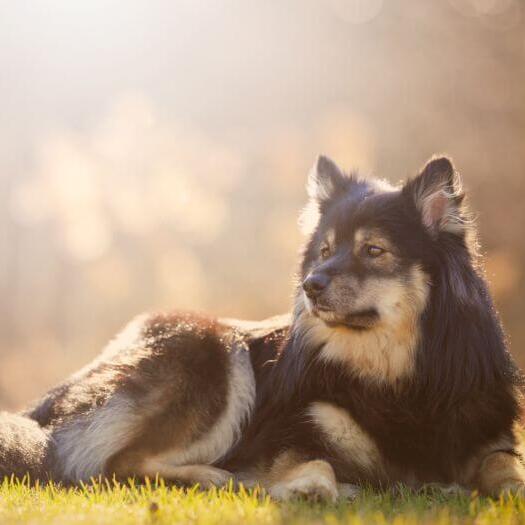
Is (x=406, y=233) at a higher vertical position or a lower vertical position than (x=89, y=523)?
higher

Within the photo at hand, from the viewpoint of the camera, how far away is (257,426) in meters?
4.98

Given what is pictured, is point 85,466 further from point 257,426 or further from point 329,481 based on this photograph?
point 329,481

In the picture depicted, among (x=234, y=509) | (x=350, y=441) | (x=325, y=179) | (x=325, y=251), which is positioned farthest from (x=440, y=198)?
(x=234, y=509)

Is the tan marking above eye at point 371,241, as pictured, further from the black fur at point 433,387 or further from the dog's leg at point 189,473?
the dog's leg at point 189,473

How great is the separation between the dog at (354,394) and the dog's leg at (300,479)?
16 millimetres

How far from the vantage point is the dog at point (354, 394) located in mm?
4492

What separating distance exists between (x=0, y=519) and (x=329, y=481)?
5.34ft

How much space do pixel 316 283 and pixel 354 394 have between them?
30.0 inches

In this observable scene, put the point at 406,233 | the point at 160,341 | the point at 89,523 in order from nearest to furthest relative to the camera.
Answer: the point at 89,523, the point at 406,233, the point at 160,341

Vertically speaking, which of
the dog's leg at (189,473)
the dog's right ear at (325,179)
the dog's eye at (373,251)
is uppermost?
the dog's right ear at (325,179)

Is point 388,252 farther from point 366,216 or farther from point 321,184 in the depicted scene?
point 321,184

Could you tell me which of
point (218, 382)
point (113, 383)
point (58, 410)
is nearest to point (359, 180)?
point (218, 382)

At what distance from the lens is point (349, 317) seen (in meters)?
4.57

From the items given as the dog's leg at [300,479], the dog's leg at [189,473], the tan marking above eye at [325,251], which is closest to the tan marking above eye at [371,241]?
the tan marking above eye at [325,251]
